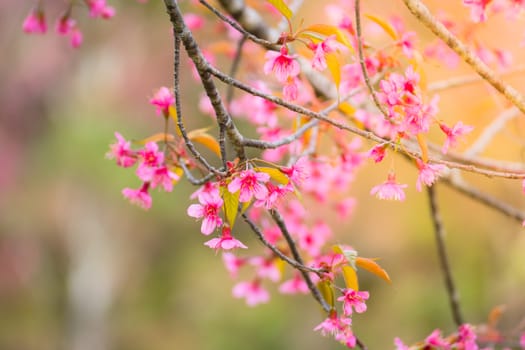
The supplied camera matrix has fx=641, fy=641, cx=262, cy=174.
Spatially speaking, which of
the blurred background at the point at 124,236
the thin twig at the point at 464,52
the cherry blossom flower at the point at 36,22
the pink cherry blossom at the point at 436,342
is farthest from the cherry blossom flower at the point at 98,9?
the blurred background at the point at 124,236

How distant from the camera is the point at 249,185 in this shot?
0.67 metres

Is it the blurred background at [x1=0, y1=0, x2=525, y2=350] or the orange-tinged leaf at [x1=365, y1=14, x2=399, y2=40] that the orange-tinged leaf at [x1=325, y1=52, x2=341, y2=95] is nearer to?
the orange-tinged leaf at [x1=365, y1=14, x2=399, y2=40]

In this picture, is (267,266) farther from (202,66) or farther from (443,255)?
(202,66)

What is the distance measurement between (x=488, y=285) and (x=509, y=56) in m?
4.01

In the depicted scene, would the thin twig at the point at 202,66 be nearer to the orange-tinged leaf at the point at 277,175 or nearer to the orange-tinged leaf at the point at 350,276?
the orange-tinged leaf at the point at 277,175

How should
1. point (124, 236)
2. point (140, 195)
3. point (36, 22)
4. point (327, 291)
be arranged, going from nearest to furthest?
point (327, 291) < point (140, 195) < point (36, 22) < point (124, 236)

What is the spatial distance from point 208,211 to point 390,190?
22cm

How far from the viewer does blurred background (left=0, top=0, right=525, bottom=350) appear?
5.43 metres

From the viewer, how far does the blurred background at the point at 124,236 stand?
5426 mm

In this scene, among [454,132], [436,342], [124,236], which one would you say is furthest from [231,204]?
[124,236]

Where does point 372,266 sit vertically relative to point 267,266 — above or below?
below

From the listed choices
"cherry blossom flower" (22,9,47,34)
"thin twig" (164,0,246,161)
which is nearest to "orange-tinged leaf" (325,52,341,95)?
"thin twig" (164,0,246,161)

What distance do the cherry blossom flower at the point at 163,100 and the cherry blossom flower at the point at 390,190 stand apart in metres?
0.28

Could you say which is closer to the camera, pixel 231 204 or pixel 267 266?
pixel 231 204
